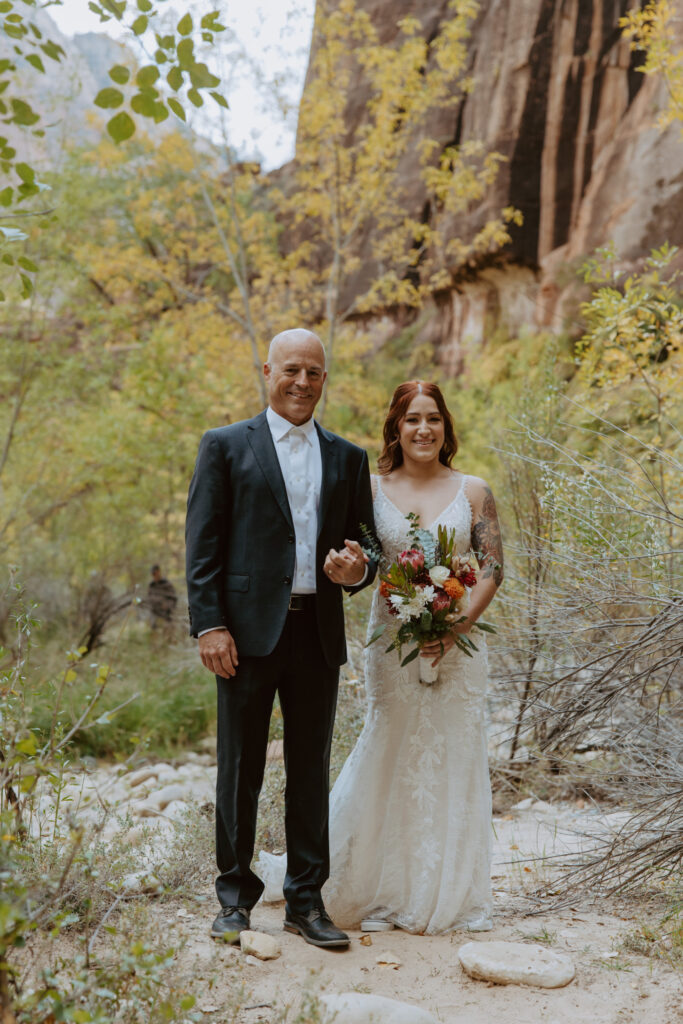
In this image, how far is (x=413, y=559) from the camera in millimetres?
3629

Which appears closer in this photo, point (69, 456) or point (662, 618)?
point (662, 618)

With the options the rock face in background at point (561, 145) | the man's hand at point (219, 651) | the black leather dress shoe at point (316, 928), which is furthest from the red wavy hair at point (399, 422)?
the rock face in background at point (561, 145)

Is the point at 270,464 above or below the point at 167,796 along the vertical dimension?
above

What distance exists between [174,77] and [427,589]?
2031 millimetres

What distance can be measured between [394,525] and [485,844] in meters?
1.40

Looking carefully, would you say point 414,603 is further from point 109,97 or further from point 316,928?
point 109,97

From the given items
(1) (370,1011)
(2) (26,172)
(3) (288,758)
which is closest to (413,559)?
(3) (288,758)

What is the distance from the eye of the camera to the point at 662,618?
11.7 ft

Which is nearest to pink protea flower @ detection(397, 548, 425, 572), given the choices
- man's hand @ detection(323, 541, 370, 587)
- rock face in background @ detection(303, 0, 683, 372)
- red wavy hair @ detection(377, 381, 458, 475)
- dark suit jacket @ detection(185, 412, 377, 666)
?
dark suit jacket @ detection(185, 412, 377, 666)

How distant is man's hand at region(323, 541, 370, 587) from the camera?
3386mm

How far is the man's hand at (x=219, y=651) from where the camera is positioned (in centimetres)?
344

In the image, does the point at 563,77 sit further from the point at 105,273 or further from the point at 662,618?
the point at 662,618

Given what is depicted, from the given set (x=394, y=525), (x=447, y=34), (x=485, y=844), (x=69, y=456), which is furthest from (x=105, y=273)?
(x=485, y=844)

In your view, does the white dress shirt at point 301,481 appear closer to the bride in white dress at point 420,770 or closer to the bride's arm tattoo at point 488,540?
the bride in white dress at point 420,770
